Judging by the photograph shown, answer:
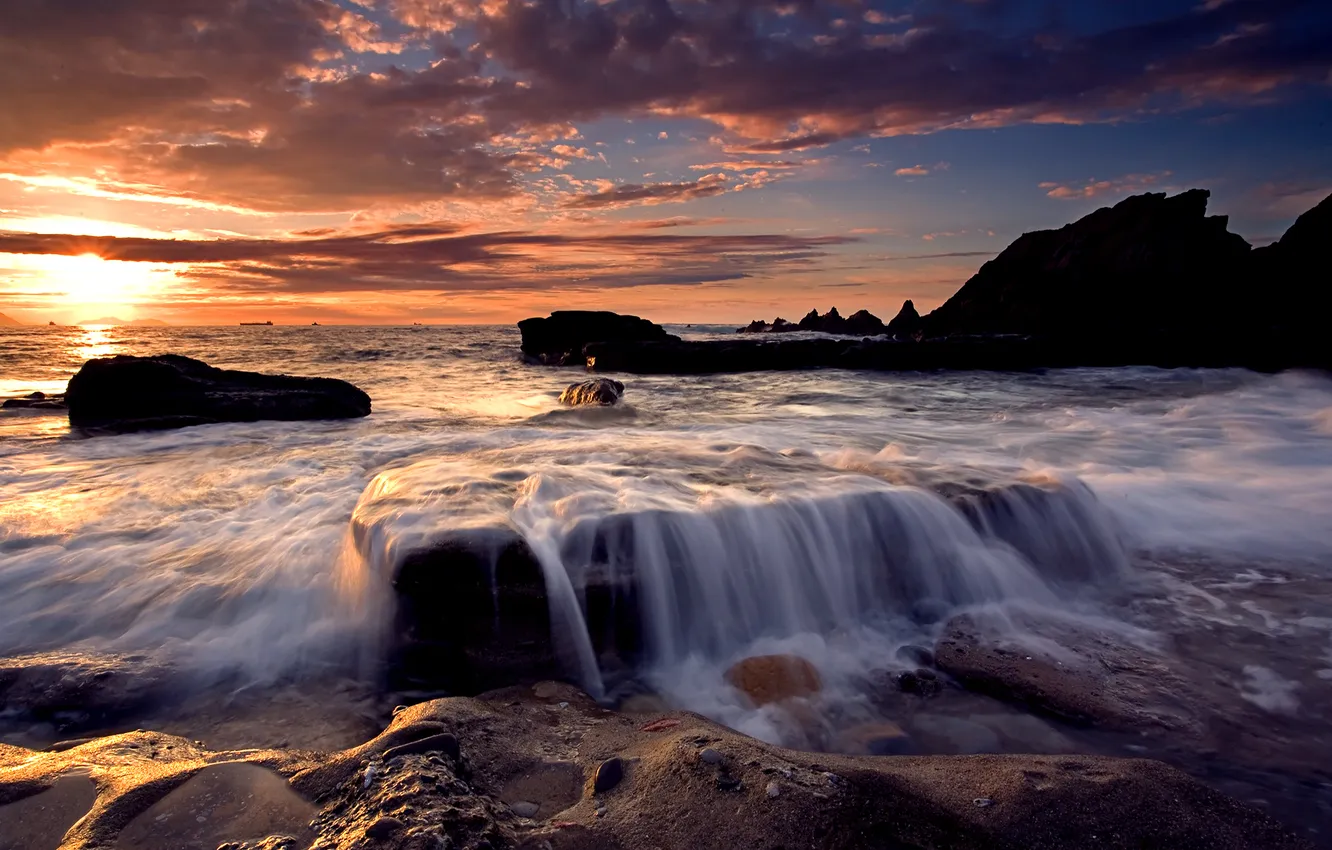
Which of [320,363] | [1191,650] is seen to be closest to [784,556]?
[1191,650]

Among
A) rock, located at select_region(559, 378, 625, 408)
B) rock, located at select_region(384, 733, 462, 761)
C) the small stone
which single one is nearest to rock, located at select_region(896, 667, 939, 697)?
rock, located at select_region(384, 733, 462, 761)

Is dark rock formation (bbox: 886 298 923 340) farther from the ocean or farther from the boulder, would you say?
the ocean

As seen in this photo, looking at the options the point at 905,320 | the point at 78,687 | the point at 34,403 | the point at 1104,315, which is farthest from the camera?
the point at 905,320

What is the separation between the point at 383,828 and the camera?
1.84 meters

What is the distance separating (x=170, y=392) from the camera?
1112cm

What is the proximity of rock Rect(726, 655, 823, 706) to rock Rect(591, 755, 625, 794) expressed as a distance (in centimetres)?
121

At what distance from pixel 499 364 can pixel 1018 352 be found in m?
20.7

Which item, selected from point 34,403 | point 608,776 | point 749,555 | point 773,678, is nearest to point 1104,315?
point 749,555

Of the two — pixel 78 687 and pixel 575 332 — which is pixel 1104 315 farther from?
pixel 78 687

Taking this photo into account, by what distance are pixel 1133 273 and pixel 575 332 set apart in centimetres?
2744

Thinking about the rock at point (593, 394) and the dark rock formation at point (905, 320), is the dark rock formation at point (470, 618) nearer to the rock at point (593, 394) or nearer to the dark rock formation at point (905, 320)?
the rock at point (593, 394)

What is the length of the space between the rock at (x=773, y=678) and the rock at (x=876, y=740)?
38cm

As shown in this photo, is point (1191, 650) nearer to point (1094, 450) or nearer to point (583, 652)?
point (583, 652)

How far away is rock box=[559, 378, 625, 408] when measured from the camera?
13191 mm
